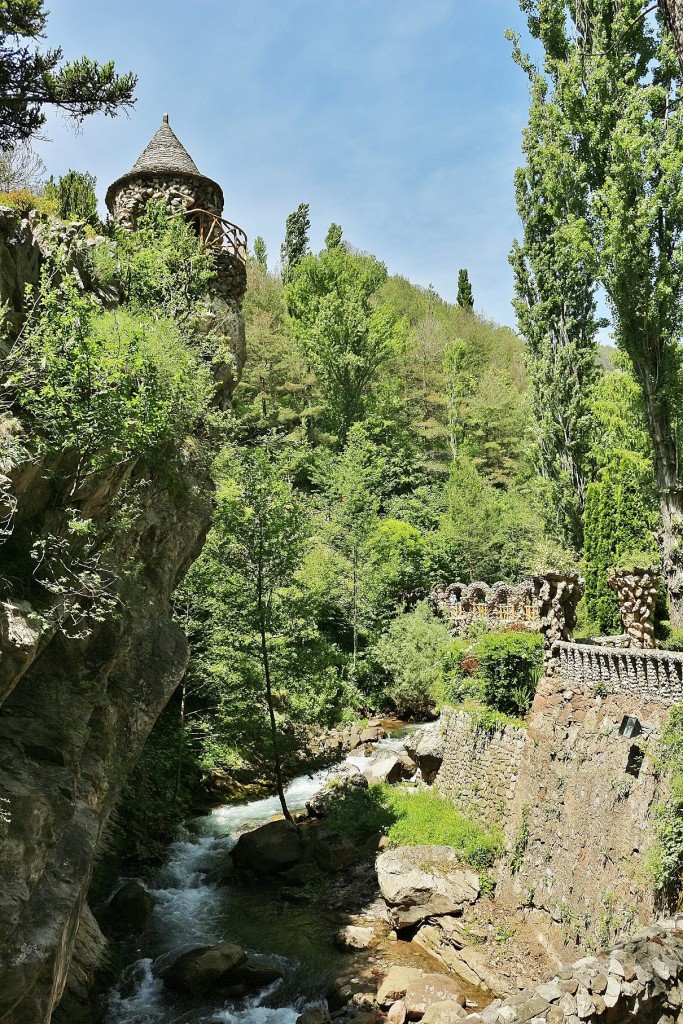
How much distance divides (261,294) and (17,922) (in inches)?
1432

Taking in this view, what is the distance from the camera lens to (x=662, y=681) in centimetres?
988

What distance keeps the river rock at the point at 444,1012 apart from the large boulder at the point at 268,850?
468 centimetres

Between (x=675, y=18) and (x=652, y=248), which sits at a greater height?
(x=652, y=248)

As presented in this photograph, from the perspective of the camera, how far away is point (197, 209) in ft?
51.2

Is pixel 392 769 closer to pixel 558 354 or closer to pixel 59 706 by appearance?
pixel 59 706

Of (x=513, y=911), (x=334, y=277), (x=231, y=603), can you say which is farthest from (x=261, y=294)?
(x=513, y=911)

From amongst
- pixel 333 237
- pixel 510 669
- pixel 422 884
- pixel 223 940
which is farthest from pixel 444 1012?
pixel 333 237

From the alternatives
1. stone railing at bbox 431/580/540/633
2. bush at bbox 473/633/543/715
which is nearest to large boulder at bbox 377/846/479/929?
bush at bbox 473/633/543/715

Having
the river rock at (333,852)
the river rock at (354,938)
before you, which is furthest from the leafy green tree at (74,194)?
the river rock at (354,938)

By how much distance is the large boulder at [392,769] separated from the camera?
1575 cm

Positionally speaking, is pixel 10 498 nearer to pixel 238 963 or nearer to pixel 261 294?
pixel 238 963

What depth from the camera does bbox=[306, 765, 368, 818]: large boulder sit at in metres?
14.8

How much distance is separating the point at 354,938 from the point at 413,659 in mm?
10201

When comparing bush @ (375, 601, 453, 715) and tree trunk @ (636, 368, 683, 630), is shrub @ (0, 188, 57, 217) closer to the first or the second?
tree trunk @ (636, 368, 683, 630)
